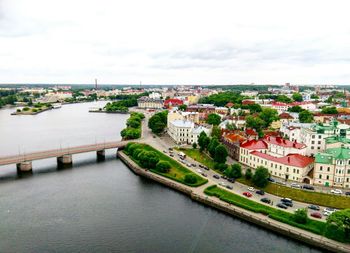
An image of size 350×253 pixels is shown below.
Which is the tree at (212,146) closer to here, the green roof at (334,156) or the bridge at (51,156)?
the green roof at (334,156)

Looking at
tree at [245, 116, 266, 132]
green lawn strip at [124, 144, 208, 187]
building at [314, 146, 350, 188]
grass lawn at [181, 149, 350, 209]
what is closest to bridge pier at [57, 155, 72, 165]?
green lawn strip at [124, 144, 208, 187]

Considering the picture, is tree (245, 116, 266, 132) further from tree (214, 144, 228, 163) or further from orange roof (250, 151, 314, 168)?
orange roof (250, 151, 314, 168)

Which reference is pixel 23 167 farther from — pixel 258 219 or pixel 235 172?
pixel 258 219

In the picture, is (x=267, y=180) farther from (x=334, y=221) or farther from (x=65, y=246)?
(x=65, y=246)

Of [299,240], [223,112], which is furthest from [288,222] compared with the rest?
[223,112]

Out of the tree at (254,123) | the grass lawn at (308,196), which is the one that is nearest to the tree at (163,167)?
the grass lawn at (308,196)

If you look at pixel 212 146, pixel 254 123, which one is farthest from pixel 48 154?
pixel 254 123
